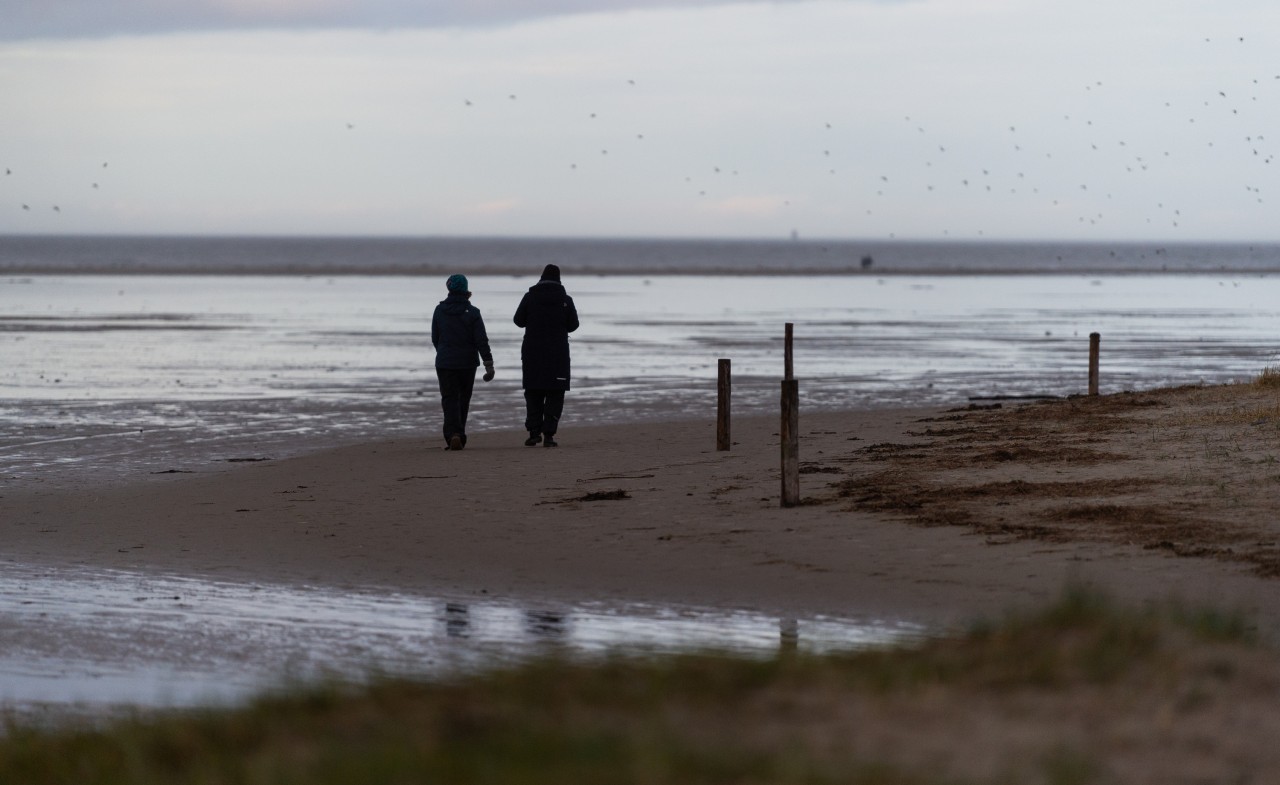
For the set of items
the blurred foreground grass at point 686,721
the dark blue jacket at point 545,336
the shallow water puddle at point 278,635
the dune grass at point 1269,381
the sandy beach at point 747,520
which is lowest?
the shallow water puddle at point 278,635

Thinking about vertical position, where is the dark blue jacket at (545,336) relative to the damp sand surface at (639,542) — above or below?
above

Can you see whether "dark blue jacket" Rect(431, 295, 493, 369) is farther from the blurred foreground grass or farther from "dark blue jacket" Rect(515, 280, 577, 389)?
the blurred foreground grass

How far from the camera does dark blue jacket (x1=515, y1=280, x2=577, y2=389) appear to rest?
662 inches

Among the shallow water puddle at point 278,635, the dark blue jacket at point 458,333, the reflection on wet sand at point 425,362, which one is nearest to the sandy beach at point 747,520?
the shallow water puddle at point 278,635

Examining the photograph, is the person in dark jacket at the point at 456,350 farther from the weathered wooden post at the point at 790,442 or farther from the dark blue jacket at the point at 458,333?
the weathered wooden post at the point at 790,442

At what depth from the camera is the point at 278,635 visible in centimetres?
830

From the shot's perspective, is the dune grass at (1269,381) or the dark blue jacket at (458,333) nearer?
the dark blue jacket at (458,333)

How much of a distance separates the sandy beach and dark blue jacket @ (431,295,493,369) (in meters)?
1.00

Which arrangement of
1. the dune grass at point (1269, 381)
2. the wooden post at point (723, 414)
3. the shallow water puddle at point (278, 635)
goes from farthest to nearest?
the dune grass at point (1269, 381), the wooden post at point (723, 414), the shallow water puddle at point (278, 635)

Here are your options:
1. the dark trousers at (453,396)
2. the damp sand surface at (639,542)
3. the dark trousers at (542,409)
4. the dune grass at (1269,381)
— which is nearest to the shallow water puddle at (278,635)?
the damp sand surface at (639,542)

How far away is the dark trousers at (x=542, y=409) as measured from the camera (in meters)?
16.8

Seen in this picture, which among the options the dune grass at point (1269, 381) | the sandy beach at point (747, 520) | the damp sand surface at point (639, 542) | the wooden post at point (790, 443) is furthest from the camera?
the dune grass at point (1269, 381)

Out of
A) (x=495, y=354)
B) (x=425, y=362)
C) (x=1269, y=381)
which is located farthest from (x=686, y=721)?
(x=495, y=354)

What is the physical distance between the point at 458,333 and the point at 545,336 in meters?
0.96
